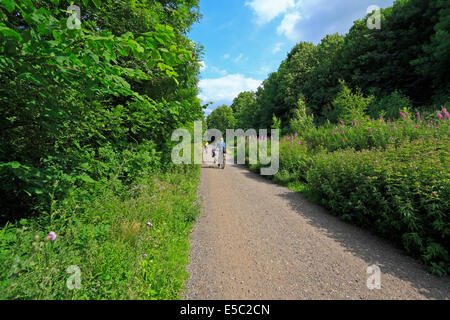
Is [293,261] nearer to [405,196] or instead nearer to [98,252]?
[405,196]

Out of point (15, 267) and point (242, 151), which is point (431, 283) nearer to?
point (15, 267)

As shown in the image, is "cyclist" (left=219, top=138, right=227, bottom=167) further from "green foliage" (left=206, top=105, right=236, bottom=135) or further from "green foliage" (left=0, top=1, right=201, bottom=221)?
"green foliage" (left=206, top=105, right=236, bottom=135)

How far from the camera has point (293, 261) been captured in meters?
2.78

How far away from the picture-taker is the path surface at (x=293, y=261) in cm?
220

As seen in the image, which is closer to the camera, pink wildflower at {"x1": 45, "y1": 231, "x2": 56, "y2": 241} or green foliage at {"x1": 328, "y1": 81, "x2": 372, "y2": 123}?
pink wildflower at {"x1": 45, "y1": 231, "x2": 56, "y2": 241}

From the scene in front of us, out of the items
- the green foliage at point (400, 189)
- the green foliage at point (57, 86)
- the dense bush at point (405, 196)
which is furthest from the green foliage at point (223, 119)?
the green foliage at point (57, 86)

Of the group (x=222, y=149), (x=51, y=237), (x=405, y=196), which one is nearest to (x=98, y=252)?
(x=51, y=237)

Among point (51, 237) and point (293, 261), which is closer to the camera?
point (51, 237)

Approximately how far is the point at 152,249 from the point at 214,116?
6995cm

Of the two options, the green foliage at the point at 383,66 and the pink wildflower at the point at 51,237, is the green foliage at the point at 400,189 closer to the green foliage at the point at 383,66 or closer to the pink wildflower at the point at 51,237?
the pink wildflower at the point at 51,237

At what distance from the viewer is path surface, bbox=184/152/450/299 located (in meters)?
2.20

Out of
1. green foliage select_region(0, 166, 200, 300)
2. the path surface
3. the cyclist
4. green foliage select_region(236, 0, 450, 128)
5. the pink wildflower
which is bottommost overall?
the path surface

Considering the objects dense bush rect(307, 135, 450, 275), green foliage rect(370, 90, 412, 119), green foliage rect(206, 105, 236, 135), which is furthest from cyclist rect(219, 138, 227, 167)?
green foliage rect(206, 105, 236, 135)

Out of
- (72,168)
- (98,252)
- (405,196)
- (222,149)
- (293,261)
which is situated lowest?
(293,261)
